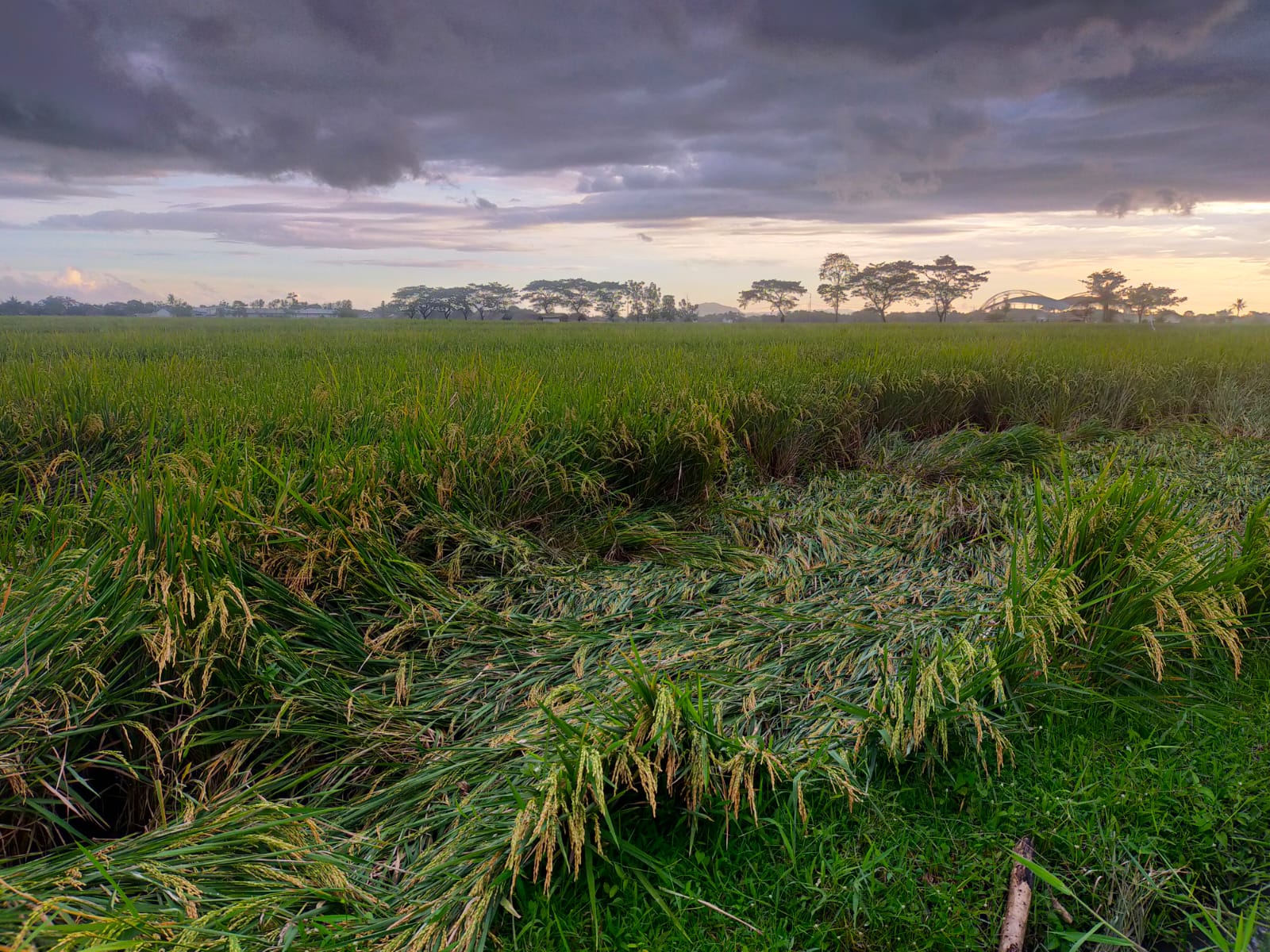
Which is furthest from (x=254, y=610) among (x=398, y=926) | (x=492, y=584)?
(x=398, y=926)

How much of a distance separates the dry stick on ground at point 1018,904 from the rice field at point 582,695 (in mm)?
49

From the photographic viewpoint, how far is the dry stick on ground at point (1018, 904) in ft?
5.16

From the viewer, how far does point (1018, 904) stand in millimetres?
1635

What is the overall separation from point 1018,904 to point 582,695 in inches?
50.5

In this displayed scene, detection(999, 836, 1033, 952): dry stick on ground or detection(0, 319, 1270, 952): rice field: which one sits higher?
detection(0, 319, 1270, 952): rice field

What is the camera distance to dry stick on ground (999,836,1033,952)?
1.57m

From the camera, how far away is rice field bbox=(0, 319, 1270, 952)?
5.27ft

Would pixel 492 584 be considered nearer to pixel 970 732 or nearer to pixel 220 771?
pixel 220 771

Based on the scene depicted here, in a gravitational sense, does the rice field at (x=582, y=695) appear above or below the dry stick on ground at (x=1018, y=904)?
above

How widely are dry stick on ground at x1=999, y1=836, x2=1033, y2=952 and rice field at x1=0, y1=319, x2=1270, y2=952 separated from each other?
5cm

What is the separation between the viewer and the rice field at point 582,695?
63.2 inches

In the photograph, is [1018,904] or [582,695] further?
[582,695]

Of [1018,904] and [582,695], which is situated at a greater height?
[582,695]

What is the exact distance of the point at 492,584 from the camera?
2.95 meters
